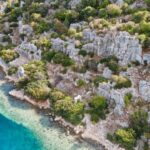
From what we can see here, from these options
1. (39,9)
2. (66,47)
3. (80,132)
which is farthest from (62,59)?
(39,9)

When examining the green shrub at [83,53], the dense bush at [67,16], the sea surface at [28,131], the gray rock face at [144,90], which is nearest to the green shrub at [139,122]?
the gray rock face at [144,90]

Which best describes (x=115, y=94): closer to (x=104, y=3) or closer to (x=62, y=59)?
(x=62, y=59)

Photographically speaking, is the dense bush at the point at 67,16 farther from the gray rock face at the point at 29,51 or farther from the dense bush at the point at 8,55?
the dense bush at the point at 8,55

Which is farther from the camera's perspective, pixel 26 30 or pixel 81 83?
pixel 26 30

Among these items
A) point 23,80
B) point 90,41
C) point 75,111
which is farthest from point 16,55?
point 75,111

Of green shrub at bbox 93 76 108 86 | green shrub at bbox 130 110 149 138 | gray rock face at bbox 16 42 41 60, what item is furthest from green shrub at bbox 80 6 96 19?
green shrub at bbox 130 110 149 138
